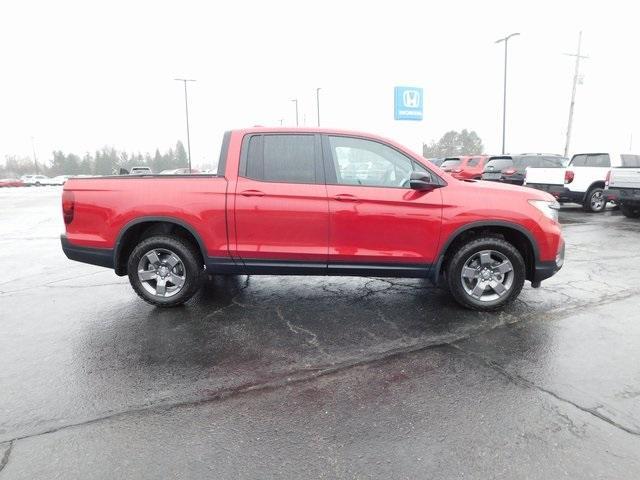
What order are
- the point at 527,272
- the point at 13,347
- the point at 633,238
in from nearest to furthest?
the point at 13,347, the point at 527,272, the point at 633,238

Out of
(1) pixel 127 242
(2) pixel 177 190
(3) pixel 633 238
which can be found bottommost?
(3) pixel 633 238

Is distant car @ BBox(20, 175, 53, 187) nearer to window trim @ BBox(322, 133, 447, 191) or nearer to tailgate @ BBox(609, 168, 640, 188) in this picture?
tailgate @ BBox(609, 168, 640, 188)

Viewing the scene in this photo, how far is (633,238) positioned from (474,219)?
21.4 ft

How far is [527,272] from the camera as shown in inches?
177

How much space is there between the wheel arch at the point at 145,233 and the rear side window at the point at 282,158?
0.88 m

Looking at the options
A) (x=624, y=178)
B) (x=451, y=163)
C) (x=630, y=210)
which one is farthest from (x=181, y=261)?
(x=451, y=163)

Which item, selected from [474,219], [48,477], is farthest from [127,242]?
[474,219]

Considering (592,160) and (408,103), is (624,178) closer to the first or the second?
(592,160)

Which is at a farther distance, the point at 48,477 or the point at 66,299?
the point at 66,299

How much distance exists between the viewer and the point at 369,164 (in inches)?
172

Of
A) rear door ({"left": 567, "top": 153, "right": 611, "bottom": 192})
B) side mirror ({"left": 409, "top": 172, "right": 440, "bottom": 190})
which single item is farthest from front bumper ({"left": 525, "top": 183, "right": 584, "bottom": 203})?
side mirror ({"left": 409, "top": 172, "right": 440, "bottom": 190})

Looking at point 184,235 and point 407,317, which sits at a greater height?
point 184,235

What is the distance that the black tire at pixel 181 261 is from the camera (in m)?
4.42

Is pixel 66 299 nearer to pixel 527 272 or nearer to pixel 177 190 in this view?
pixel 177 190
